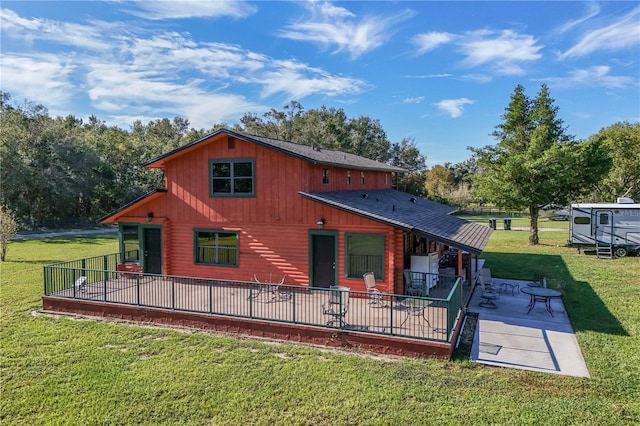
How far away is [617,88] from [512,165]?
61.8 feet

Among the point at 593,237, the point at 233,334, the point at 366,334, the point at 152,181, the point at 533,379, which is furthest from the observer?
the point at 152,181

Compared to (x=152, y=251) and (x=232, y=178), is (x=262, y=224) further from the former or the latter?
(x=152, y=251)

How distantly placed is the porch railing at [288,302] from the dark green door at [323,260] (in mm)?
572

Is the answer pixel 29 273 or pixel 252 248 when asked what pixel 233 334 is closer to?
pixel 252 248

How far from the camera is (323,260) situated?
13.1 m

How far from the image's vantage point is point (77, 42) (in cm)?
1911

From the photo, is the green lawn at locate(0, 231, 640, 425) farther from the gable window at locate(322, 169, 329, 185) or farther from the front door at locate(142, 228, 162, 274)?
the gable window at locate(322, 169, 329, 185)

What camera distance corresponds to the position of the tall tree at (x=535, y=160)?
24875 millimetres

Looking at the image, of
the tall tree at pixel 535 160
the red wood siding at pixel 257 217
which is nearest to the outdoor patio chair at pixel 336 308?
the red wood siding at pixel 257 217

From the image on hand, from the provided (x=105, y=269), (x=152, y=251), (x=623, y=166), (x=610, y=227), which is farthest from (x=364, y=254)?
(x=623, y=166)

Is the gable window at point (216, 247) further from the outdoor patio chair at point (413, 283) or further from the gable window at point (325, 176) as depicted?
the outdoor patio chair at point (413, 283)

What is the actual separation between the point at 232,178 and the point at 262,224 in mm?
2027

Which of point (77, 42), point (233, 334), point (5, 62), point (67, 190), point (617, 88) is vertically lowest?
point (233, 334)

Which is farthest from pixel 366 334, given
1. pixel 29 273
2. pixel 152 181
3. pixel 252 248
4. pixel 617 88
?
pixel 152 181
